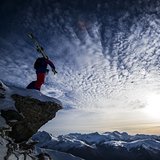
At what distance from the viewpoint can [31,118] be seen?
26484 millimetres

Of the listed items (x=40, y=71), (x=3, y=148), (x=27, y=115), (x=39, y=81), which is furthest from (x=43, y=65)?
(x=3, y=148)

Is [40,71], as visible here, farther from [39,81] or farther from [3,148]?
[3,148]

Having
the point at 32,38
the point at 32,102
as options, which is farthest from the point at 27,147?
the point at 32,38

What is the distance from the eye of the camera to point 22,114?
2489cm

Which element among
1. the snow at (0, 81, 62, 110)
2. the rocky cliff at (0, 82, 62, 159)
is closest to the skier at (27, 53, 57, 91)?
the snow at (0, 81, 62, 110)

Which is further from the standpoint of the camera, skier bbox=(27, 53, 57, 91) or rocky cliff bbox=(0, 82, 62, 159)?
skier bbox=(27, 53, 57, 91)

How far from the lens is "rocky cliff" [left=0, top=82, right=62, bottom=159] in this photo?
874 inches

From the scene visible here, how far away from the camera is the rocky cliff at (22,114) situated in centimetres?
2220

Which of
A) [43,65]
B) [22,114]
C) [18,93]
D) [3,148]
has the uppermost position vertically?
[43,65]

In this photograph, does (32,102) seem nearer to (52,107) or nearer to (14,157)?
(52,107)

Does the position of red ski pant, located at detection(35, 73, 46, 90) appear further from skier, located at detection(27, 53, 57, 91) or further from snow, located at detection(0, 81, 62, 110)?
snow, located at detection(0, 81, 62, 110)

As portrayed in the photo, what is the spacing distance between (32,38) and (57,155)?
1926 cm

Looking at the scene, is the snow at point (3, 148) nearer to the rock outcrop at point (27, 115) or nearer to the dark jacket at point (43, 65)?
the rock outcrop at point (27, 115)

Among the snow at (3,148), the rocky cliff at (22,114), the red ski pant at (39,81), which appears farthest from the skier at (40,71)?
the snow at (3,148)
